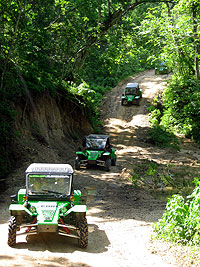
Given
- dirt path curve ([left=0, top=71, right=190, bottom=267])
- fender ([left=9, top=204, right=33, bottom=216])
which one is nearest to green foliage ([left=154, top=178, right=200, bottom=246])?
dirt path curve ([left=0, top=71, right=190, bottom=267])

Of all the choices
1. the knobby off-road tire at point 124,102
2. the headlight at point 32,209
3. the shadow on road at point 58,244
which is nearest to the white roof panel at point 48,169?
the headlight at point 32,209

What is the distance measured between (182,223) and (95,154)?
10.4 metres

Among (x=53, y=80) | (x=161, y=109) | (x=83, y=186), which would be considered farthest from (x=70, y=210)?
(x=161, y=109)

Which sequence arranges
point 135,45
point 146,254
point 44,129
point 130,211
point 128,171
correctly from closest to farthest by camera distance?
point 146,254, point 130,211, point 128,171, point 44,129, point 135,45

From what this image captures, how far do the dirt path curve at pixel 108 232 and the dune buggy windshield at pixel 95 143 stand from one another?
47.4 inches

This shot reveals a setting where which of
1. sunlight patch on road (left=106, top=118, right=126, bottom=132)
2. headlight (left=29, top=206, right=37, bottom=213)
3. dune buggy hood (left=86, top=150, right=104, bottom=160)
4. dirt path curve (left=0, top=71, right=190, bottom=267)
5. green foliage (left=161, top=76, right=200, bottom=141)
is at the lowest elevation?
dirt path curve (left=0, top=71, right=190, bottom=267)

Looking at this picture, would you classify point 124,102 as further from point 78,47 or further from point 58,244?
point 58,244

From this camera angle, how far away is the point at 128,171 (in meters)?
17.4

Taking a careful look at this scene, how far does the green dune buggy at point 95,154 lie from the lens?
17688 millimetres

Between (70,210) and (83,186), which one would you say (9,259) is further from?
(83,186)

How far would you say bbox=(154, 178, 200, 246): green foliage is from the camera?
7232 mm

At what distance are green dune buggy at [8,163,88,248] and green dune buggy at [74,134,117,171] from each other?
8.95 m

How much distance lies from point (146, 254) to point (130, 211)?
4.39 metres

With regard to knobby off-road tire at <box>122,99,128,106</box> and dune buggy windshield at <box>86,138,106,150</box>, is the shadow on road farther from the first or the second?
knobby off-road tire at <box>122,99,128,106</box>
